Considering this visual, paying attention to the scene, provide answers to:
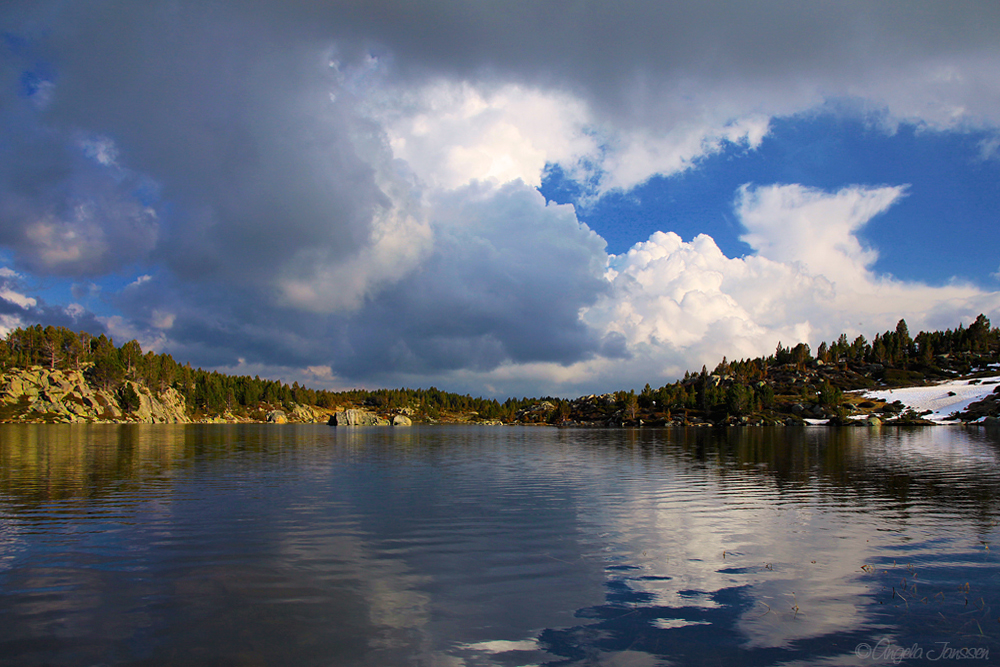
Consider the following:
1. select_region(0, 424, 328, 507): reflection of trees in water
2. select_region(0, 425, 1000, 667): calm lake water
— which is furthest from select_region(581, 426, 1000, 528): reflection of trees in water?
select_region(0, 424, 328, 507): reflection of trees in water

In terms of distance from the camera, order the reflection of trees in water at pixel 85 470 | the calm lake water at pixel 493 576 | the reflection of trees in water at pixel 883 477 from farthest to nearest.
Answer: the reflection of trees in water at pixel 85 470, the reflection of trees in water at pixel 883 477, the calm lake water at pixel 493 576

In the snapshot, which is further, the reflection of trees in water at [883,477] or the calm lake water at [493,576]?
the reflection of trees in water at [883,477]

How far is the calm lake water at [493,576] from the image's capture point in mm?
14930

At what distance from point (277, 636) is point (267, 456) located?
70.1 metres

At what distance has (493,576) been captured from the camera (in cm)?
2142

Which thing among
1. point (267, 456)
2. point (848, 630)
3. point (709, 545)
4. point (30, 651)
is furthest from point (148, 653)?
point (267, 456)

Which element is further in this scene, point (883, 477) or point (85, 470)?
point (883, 477)

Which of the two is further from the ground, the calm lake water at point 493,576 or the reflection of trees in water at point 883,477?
the calm lake water at point 493,576

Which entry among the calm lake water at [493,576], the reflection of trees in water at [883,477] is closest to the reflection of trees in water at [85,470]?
the calm lake water at [493,576]

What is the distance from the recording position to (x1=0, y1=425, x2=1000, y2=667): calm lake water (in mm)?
14930

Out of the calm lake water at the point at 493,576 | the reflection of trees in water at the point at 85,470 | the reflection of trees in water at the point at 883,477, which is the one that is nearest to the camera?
the calm lake water at the point at 493,576

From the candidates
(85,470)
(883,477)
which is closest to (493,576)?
(883,477)

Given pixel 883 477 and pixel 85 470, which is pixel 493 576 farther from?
pixel 85 470

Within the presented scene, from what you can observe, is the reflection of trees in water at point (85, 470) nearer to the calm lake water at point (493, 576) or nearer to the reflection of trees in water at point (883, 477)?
the calm lake water at point (493, 576)
